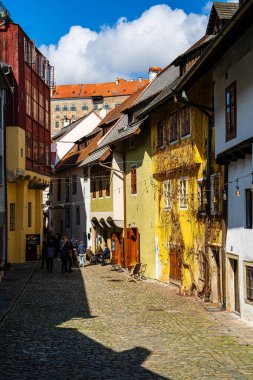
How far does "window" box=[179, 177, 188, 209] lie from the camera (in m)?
22.1

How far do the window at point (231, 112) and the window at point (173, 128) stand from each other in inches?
262

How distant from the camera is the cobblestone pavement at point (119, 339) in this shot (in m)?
10.2

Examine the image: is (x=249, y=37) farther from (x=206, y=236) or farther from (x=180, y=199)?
(x=180, y=199)

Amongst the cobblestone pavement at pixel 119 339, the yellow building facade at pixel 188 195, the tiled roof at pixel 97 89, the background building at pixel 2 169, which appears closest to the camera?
the cobblestone pavement at pixel 119 339

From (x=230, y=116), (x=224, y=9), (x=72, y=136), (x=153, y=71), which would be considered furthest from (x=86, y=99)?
(x=230, y=116)

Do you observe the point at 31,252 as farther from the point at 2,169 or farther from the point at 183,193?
the point at 183,193

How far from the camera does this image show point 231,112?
52.2ft

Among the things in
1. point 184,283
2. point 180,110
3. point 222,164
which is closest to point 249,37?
point 222,164

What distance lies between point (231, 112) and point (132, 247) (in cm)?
1630

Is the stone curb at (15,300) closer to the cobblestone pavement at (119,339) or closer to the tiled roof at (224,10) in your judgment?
the cobblestone pavement at (119,339)

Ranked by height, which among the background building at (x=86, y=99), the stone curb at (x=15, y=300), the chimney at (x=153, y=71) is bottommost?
the stone curb at (x=15, y=300)

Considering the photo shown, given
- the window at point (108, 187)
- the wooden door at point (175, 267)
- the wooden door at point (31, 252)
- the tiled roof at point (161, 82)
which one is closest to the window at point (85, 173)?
the window at point (108, 187)

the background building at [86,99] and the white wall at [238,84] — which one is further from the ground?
the background building at [86,99]

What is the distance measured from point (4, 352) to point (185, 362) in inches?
142
